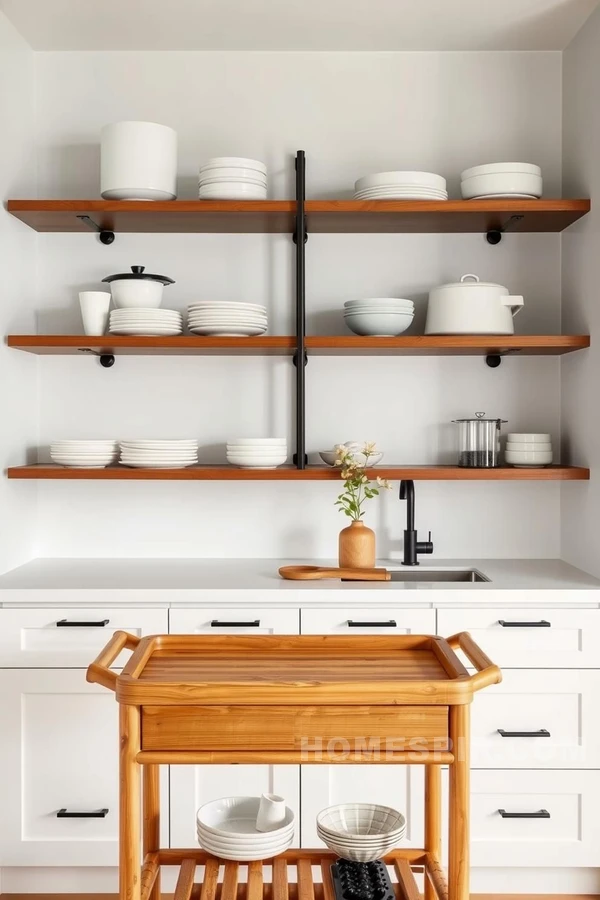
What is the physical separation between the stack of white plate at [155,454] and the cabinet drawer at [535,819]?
4.30 feet

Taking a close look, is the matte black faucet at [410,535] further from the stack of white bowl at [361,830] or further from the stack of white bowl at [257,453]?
the stack of white bowl at [361,830]

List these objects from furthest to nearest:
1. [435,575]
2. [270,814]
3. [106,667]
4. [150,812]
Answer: [435,575], [150,812], [270,814], [106,667]

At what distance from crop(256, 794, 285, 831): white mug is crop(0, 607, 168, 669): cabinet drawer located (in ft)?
2.97

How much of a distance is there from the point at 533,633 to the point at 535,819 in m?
0.54

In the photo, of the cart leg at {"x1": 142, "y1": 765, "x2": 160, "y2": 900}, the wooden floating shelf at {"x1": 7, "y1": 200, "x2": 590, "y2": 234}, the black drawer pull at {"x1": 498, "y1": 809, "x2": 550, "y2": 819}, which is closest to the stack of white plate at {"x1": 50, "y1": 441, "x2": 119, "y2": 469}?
the wooden floating shelf at {"x1": 7, "y1": 200, "x2": 590, "y2": 234}

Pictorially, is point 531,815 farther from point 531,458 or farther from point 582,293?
point 582,293

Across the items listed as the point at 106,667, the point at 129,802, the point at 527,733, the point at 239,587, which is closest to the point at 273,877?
the point at 129,802

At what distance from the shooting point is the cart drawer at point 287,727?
58.5 inches

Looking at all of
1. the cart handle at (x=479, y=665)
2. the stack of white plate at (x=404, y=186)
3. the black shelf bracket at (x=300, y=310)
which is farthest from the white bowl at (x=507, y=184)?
the cart handle at (x=479, y=665)

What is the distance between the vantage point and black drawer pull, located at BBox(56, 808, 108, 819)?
254 centimetres

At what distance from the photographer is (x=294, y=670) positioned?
1.61 meters

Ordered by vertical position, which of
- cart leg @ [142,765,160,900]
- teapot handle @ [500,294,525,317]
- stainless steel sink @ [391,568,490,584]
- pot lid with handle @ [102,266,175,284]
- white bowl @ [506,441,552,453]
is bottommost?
cart leg @ [142,765,160,900]

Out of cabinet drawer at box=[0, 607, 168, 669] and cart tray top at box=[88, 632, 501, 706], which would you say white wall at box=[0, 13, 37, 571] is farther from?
cart tray top at box=[88, 632, 501, 706]

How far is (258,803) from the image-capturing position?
1792 mm
